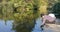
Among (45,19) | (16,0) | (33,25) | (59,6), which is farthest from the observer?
(59,6)

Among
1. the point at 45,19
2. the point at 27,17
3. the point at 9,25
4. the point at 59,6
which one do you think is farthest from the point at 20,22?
the point at 59,6

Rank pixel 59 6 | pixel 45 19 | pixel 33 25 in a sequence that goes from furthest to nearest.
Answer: pixel 59 6 → pixel 45 19 → pixel 33 25

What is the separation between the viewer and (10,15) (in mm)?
5016

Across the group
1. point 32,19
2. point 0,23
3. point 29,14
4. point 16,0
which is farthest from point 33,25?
point 0,23

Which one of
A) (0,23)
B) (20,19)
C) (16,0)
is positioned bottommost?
(0,23)

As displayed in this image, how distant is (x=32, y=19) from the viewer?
18.4 ft

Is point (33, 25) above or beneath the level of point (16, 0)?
beneath

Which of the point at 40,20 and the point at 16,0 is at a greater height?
the point at 16,0

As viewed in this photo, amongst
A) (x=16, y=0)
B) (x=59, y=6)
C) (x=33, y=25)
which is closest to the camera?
(x=16, y=0)

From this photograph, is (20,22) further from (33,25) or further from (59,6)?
(59,6)

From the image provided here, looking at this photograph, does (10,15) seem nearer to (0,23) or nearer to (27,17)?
(27,17)

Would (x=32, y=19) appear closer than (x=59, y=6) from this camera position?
Yes

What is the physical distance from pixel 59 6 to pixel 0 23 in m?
4.47

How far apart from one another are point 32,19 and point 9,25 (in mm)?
741
